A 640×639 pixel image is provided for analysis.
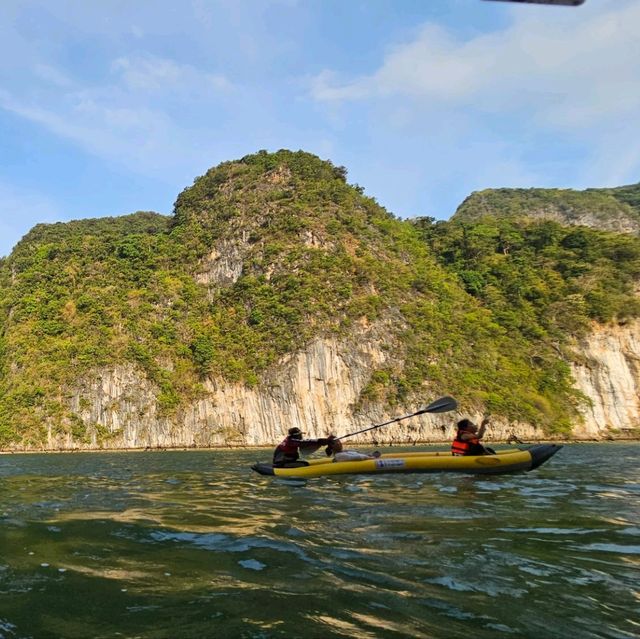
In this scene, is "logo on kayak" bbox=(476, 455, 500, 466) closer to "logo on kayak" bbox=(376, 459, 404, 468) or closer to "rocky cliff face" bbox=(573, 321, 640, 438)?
"logo on kayak" bbox=(376, 459, 404, 468)

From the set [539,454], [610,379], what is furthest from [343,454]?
[610,379]

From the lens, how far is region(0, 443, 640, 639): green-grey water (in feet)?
13.5

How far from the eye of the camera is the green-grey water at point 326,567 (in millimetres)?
4117

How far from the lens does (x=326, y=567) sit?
18.6 feet

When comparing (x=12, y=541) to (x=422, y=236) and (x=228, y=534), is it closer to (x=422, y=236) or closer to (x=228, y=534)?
(x=228, y=534)

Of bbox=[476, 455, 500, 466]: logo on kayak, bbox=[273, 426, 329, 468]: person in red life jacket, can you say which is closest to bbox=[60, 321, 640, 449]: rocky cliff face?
bbox=[273, 426, 329, 468]: person in red life jacket

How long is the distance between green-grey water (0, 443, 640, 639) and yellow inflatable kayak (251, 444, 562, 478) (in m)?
1.96

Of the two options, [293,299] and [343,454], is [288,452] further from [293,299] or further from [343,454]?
[293,299]

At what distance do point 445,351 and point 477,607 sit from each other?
61.7 metres

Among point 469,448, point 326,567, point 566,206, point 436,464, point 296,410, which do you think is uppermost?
point 566,206

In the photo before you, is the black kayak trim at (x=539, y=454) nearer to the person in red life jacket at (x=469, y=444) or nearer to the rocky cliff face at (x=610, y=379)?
the person in red life jacket at (x=469, y=444)

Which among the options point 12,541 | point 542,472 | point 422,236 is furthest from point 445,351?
point 12,541

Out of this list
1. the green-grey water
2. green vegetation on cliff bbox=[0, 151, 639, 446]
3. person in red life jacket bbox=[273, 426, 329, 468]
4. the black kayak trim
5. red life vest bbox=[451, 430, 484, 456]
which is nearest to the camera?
the green-grey water

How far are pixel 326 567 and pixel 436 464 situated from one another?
7944 millimetres
